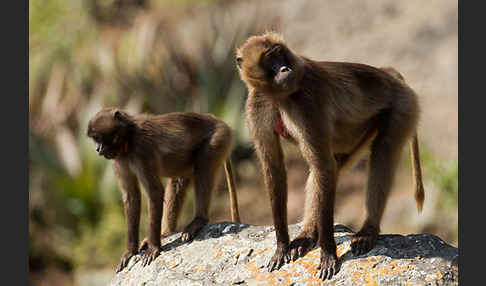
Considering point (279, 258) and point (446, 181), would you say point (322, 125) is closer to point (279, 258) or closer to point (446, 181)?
point (279, 258)

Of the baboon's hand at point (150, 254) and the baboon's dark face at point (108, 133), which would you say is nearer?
the baboon's hand at point (150, 254)

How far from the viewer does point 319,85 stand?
6.23 m

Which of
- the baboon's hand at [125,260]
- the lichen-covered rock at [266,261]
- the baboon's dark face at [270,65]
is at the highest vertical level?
the baboon's dark face at [270,65]

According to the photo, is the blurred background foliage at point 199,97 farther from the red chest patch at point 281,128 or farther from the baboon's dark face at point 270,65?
the baboon's dark face at point 270,65

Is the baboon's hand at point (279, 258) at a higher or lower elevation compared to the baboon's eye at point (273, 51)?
lower

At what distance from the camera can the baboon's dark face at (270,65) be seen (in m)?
5.85

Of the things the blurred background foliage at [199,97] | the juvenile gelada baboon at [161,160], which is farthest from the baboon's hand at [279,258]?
the blurred background foliage at [199,97]

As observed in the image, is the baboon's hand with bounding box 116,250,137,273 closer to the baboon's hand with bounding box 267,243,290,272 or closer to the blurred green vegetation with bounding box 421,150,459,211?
the baboon's hand with bounding box 267,243,290,272

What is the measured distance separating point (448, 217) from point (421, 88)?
3.46 m

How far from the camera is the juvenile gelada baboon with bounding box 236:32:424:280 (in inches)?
236

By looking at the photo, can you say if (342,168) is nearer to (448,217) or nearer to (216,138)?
(216,138)

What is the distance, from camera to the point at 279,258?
6242mm

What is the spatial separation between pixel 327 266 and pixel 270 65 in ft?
6.18

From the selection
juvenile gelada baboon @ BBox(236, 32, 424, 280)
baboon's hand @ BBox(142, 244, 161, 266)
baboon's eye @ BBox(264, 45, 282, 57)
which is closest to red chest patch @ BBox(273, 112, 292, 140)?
juvenile gelada baboon @ BBox(236, 32, 424, 280)
